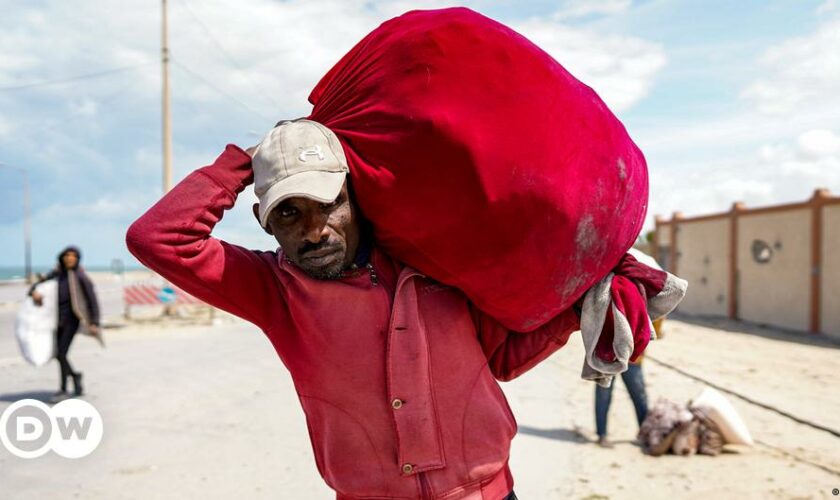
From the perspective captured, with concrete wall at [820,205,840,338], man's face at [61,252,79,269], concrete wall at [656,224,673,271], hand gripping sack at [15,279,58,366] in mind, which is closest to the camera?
hand gripping sack at [15,279,58,366]

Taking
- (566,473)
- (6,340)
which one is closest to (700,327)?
(566,473)

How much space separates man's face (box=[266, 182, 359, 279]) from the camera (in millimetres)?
1776

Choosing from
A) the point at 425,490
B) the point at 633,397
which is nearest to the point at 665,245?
the point at 633,397

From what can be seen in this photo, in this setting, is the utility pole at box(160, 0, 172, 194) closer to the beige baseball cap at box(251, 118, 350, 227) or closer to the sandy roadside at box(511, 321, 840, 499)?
the sandy roadside at box(511, 321, 840, 499)

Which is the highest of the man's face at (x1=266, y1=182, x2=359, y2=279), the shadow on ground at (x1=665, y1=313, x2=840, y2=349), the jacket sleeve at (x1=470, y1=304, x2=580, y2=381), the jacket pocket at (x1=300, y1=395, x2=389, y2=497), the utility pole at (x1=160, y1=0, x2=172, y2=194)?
the utility pole at (x1=160, y1=0, x2=172, y2=194)

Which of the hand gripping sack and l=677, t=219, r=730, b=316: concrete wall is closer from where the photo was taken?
the hand gripping sack

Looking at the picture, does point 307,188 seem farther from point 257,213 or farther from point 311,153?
point 257,213

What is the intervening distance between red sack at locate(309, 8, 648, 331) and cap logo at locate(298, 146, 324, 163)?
105 mm

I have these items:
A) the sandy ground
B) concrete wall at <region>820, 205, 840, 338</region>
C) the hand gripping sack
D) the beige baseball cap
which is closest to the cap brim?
the beige baseball cap

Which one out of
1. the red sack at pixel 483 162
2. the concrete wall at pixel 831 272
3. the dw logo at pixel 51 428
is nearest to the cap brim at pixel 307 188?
the red sack at pixel 483 162

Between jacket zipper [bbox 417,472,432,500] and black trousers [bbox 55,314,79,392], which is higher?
jacket zipper [bbox 417,472,432,500]

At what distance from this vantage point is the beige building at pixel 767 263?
14.9 meters

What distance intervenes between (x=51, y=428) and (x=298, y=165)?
224 inches

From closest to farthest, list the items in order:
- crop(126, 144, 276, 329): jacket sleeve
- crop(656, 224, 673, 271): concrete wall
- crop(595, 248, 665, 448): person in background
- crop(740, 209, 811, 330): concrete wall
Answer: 1. crop(126, 144, 276, 329): jacket sleeve
2. crop(595, 248, 665, 448): person in background
3. crop(740, 209, 811, 330): concrete wall
4. crop(656, 224, 673, 271): concrete wall
